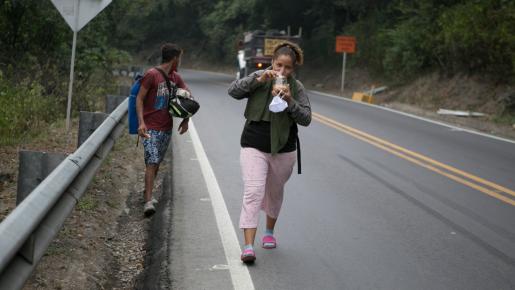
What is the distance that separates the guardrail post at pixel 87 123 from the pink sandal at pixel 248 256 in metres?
3.36

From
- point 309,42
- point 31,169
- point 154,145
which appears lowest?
point 154,145

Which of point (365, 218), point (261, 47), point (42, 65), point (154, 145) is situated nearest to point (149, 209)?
point (154, 145)

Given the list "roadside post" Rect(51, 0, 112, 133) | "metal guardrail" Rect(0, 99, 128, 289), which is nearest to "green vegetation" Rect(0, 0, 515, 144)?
"roadside post" Rect(51, 0, 112, 133)

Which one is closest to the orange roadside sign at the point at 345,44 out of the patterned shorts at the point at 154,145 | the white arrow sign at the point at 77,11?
the white arrow sign at the point at 77,11

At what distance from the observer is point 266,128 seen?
19.3 ft

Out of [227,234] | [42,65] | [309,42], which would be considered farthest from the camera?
[309,42]

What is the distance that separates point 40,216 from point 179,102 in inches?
142

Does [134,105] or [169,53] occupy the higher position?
[169,53]

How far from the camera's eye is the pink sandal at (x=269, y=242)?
624 centimetres

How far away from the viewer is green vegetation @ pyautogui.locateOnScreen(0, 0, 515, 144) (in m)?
14.0

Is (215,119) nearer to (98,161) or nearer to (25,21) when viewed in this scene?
(25,21)

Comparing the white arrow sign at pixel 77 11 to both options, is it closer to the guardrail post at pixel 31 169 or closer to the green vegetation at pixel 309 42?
the green vegetation at pixel 309 42

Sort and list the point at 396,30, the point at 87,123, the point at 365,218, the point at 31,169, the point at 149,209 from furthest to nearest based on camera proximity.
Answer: the point at 396,30 → the point at 87,123 → the point at 365,218 → the point at 149,209 → the point at 31,169

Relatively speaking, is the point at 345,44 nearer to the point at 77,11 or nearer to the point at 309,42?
the point at 309,42
